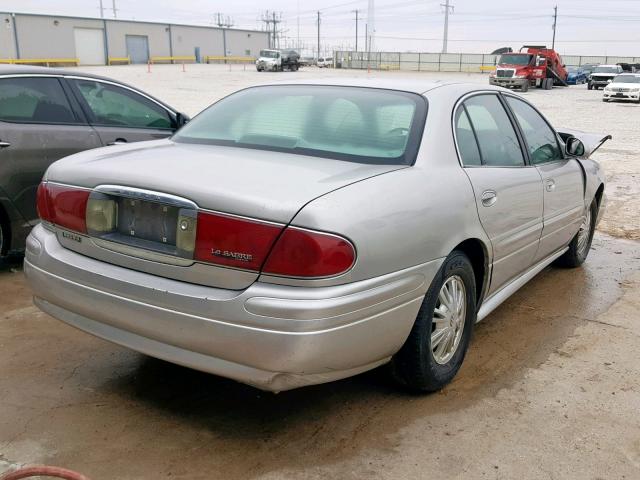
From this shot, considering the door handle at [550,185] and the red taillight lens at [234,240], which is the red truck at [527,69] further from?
the red taillight lens at [234,240]

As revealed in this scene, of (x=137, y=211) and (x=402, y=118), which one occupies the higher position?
(x=402, y=118)

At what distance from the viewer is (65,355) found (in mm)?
3754

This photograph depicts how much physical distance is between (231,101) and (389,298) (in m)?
1.88

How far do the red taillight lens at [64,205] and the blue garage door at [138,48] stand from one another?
73.5m

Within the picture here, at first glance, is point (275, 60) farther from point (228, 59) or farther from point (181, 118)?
point (181, 118)

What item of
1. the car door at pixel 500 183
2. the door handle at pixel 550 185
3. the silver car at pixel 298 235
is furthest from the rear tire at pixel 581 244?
the silver car at pixel 298 235

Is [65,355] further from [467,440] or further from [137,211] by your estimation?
[467,440]

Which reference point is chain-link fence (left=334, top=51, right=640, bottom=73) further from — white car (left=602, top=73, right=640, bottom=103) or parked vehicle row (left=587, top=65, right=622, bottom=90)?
white car (left=602, top=73, right=640, bottom=103)

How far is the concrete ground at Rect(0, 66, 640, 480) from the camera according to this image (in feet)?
8.96

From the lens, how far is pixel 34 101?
528 centimetres

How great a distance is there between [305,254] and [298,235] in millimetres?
75

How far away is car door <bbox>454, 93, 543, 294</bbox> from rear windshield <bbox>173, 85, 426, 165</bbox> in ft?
1.17

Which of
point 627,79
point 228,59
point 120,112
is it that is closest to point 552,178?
point 120,112

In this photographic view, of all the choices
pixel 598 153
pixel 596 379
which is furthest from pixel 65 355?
pixel 598 153
